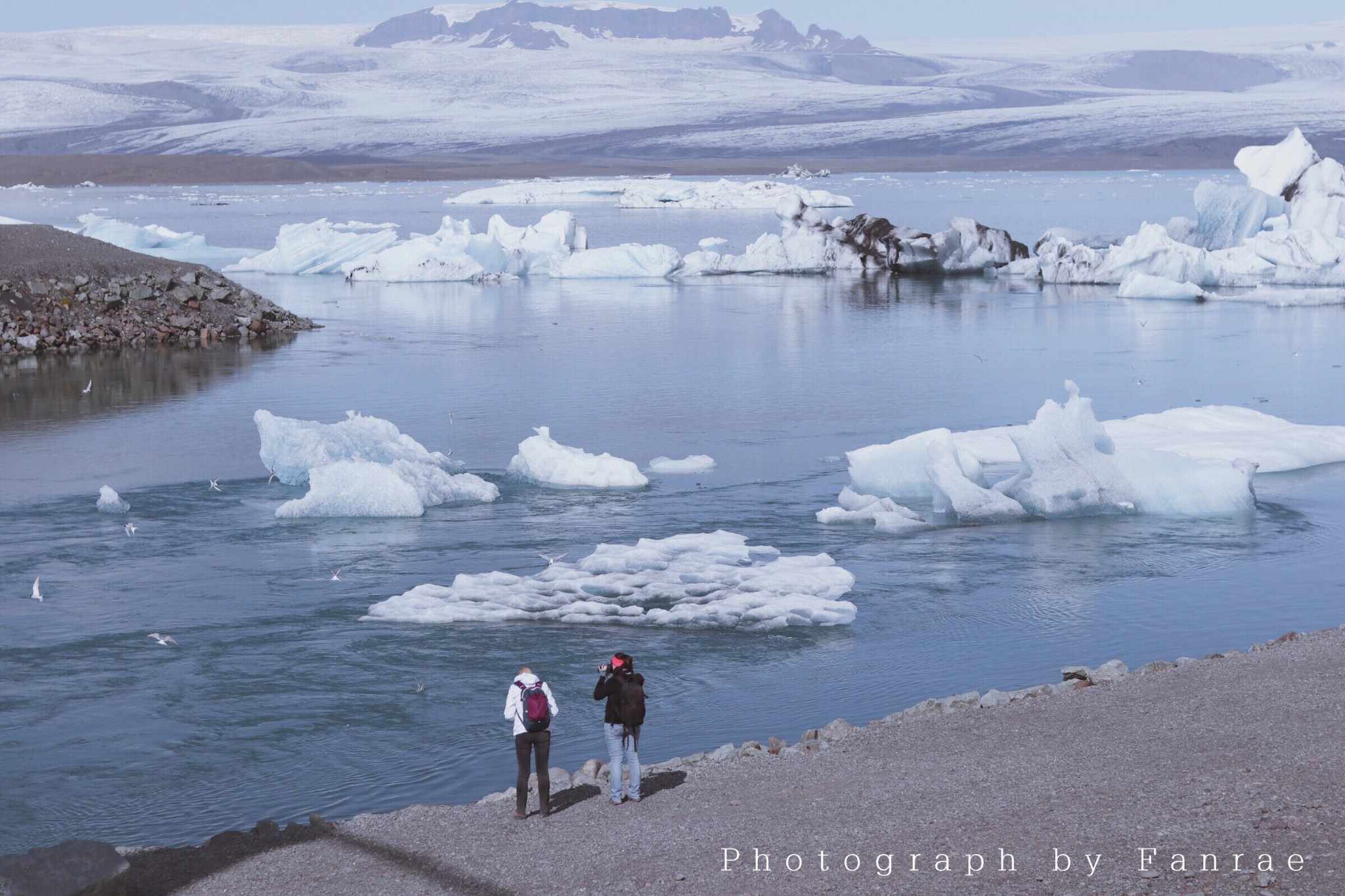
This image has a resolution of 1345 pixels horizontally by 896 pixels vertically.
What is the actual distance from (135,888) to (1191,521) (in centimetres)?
1067

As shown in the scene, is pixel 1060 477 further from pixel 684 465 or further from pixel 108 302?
pixel 108 302

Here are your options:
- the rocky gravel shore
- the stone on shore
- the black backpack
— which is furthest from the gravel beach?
the rocky gravel shore

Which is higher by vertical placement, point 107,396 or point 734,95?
point 734,95

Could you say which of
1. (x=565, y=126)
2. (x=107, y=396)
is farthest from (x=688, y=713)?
(x=565, y=126)

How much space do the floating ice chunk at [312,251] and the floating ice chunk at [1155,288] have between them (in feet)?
71.0

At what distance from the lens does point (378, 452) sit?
15.8 meters

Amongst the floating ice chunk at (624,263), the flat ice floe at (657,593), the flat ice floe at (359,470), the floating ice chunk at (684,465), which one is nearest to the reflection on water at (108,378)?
the flat ice floe at (359,470)

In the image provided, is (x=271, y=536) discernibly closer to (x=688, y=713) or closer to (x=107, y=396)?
(x=688, y=713)

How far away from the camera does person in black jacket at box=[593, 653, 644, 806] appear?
6.99 meters

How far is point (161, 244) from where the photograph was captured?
44.9m

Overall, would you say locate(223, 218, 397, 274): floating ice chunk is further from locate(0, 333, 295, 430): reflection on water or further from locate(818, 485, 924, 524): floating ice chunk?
locate(818, 485, 924, 524): floating ice chunk

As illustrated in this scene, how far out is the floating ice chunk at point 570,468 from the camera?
51.7 feet

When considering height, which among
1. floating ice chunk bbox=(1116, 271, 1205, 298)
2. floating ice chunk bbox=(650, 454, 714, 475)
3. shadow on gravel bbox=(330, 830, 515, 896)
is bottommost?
floating ice chunk bbox=(650, 454, 714, 475)

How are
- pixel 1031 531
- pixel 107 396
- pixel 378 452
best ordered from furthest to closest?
1. pixel 107 396
2. pixel 378 452
3. pixel 1031 531
